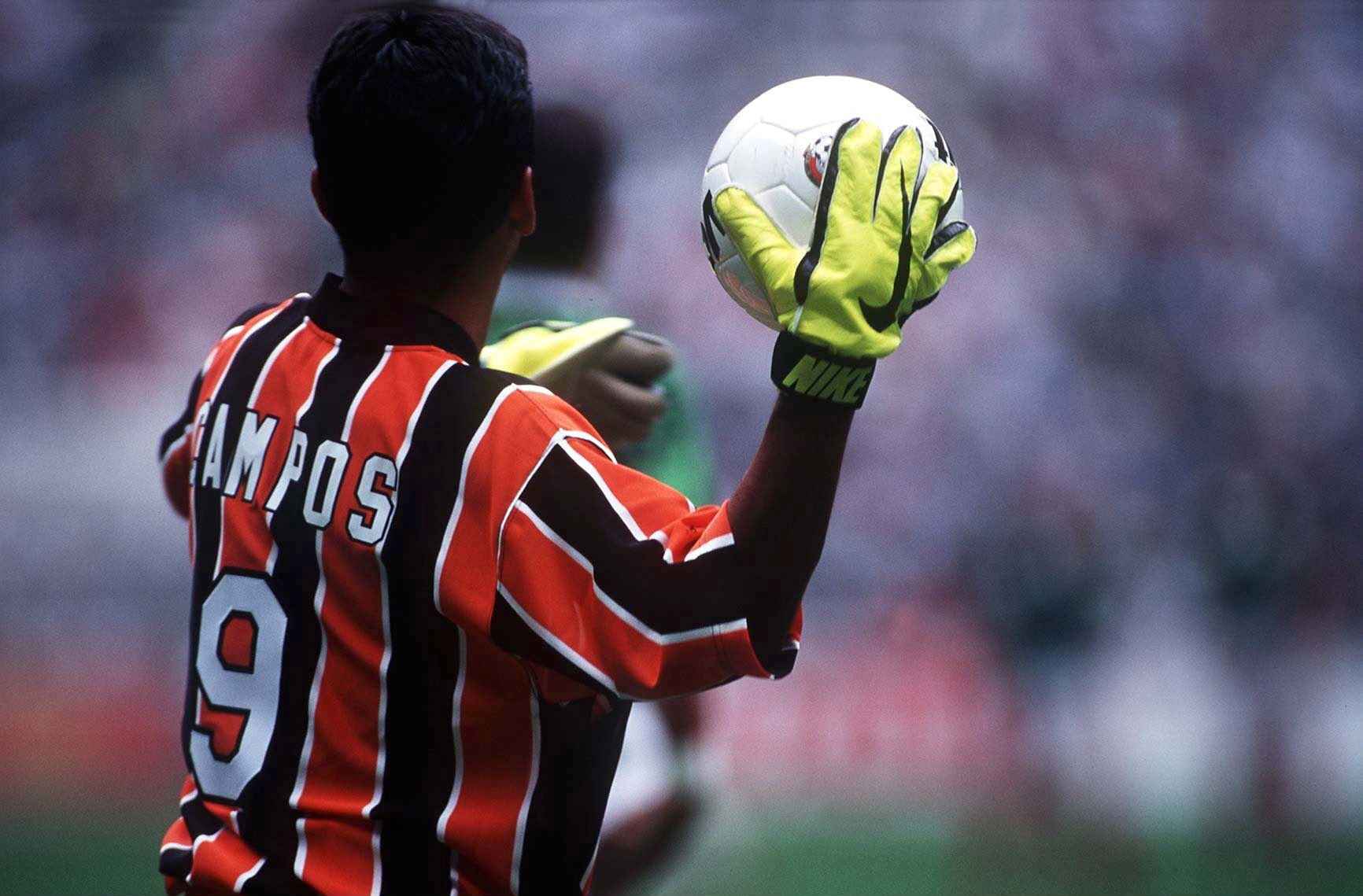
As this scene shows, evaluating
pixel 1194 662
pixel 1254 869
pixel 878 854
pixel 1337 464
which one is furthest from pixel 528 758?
pixel 1337 464

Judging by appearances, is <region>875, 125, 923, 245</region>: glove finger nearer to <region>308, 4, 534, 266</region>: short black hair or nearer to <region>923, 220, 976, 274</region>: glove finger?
<region>923, 220, 976, 274</region>: glove finger

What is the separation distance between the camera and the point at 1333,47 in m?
5.34

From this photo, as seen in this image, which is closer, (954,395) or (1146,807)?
(1146,807)

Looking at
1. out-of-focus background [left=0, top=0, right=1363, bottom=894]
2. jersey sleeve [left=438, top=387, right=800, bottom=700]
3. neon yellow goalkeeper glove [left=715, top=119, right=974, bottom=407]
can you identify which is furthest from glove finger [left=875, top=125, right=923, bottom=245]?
out-of-focus background [left=0, top=0, right=1363, bottom=894]

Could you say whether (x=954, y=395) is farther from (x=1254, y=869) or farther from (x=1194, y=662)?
(x=1254, y=869)

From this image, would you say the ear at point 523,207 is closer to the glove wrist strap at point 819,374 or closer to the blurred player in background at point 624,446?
the glove wrist strap at point 819,374

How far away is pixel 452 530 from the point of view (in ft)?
3.72

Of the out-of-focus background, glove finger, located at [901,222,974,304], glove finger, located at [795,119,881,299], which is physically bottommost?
the out-of-focus background

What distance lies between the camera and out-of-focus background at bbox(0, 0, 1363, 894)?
4434mm

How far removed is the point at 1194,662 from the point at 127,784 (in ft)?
12.4

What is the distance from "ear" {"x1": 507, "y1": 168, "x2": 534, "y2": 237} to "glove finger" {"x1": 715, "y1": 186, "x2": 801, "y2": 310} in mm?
184

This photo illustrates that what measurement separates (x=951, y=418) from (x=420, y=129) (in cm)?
418

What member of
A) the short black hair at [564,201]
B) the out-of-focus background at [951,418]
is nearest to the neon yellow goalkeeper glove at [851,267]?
the short black hair at [564,201]

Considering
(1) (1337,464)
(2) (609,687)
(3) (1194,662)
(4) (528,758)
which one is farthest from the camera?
(1) (1337,464)
